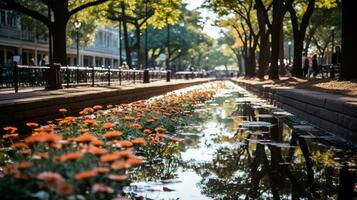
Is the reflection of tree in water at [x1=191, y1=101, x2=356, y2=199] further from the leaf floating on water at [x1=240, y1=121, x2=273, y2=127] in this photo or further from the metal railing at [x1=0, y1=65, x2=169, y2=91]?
the metal railing at [x1=0, y1=65, x2=169, y2=91]

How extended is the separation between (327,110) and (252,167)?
13.4ft

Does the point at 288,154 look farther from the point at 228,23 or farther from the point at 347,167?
the point at 228,23

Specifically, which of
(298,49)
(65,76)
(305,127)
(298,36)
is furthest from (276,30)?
(305,127)

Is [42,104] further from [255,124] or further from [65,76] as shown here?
[65,76]

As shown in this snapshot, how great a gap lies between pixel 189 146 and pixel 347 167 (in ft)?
8.81

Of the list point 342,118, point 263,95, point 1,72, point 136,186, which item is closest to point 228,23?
point 263,95

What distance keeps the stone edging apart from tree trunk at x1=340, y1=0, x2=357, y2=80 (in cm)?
238

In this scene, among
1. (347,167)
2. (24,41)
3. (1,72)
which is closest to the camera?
(347,167)

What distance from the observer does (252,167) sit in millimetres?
6027

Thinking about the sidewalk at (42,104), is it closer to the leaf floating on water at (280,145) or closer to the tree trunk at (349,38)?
the leaf floating on water at (280,145)

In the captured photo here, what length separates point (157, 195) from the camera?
4527 millimetres

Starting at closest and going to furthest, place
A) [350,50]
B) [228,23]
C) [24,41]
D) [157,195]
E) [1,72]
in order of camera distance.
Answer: [157,195] → [350,50] → [1,72] → [24,41] → [228,23]

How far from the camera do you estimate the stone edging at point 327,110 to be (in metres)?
7.87

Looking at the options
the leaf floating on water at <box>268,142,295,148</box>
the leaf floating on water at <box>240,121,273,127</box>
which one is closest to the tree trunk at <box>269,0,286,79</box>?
the leaf floating on water at <box>240,121,273,127</box>
